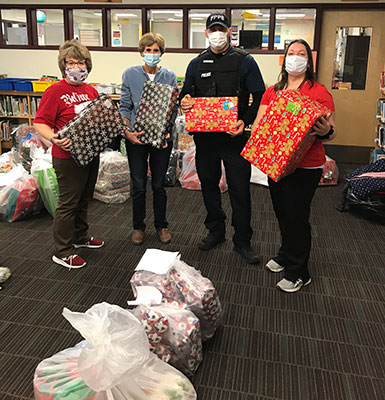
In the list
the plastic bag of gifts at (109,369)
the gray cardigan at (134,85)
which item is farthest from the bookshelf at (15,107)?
the plastic bag of gifts at (109,369)

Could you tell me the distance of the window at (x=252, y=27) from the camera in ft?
18.3

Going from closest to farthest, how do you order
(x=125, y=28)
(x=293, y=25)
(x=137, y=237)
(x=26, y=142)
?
(x=137, y=237) → (x=26, y=142) → (x=293, y=25) → (x=125, y=28)

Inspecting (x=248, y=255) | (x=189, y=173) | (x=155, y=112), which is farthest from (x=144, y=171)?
(x=189, y=173)

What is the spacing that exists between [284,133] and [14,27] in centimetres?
548

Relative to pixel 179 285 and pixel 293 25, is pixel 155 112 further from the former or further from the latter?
pixel 293 25

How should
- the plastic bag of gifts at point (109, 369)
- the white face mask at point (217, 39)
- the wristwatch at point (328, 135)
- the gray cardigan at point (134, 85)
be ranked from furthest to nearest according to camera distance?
the gray cardigan at point (134, 85) → the white face mask at point (217, 39) → the wristwatch at point (328, 135) → the plastic bag of gifts at point (109, 369)

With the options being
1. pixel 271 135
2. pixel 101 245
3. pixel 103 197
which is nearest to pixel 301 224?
pixel 271 135

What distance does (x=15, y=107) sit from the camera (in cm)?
584

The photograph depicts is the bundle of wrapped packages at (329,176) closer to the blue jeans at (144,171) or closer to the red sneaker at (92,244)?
the blue jeans at (144,171)

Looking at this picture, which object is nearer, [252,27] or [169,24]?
[252,27]

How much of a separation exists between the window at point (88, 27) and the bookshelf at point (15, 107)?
3.56ft

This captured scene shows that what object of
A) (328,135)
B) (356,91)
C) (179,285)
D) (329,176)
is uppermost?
(356,91)

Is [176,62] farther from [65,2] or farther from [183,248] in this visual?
[183,248]

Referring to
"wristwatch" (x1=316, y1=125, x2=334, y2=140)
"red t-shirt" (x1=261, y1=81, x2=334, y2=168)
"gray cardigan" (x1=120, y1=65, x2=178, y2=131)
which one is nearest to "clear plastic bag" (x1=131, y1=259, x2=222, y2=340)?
"red t-shirt" (x1=261, y1=81, x2=334, y2=168)
